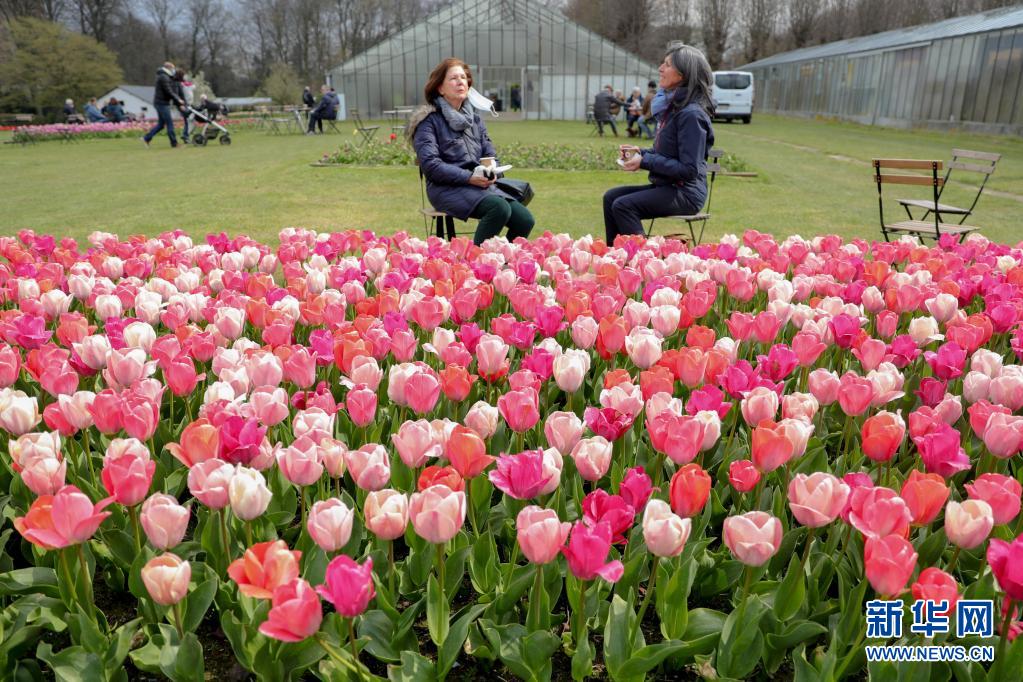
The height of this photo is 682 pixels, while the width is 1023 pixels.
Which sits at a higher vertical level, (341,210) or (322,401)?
(322,401)

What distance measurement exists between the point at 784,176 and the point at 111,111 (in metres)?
29.6

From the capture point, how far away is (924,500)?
1.55 meters

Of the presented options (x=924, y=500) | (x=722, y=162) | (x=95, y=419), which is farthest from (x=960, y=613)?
(x=722, y=162)

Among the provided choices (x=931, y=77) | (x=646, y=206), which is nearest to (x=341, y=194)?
(x=646, y=206)

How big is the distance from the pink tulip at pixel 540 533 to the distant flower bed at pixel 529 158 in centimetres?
1352

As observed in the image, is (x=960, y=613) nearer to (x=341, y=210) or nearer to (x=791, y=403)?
(x=791, y=403)

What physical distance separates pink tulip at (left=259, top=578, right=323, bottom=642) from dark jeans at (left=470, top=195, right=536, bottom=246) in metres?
4.67

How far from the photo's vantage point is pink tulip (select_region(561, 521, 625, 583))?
1387 millimetres

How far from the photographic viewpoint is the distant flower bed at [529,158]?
1508 cm

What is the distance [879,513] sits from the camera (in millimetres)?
1473

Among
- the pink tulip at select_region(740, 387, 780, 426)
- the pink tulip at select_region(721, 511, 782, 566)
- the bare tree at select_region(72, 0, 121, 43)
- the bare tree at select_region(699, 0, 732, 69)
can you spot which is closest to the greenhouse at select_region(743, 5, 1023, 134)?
the pink tulip at select_region(740, 387, 780, 426)

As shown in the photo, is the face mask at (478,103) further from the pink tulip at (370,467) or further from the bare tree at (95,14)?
the bare tree at (95,14)

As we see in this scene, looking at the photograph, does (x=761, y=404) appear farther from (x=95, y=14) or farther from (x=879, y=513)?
(x=95, y=14)

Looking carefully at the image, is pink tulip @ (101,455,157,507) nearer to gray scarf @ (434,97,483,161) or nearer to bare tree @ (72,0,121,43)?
gray scarf @ (434,97,483,161)
